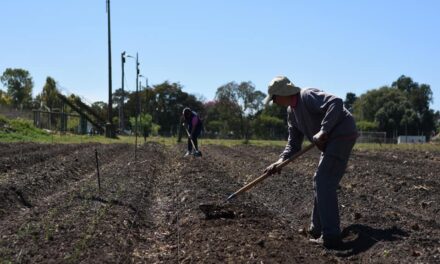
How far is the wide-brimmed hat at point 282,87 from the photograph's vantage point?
6.51 m

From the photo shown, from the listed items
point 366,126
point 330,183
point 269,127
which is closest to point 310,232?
point 330,183

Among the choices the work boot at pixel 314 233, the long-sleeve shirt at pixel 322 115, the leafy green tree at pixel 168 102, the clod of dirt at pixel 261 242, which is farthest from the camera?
the leafy green tree at pixel 168 102

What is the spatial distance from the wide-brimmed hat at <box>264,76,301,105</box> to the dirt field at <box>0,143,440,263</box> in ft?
5.21

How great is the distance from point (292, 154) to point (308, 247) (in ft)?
4.02

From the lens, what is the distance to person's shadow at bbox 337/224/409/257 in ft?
20.4

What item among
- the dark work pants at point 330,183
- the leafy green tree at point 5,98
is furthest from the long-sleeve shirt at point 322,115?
the leafy green tree at point 5,98

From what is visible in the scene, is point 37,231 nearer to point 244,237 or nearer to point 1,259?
point 1,259

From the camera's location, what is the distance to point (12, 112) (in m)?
45.6

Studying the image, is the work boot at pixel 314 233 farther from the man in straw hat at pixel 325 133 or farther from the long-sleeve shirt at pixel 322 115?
the long-sleeve shirt at pixel 322 115

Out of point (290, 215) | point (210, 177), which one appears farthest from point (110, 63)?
point (290, 215)

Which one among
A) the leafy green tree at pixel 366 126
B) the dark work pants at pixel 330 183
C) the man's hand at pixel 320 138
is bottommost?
the dark work pants at pixel 330 183

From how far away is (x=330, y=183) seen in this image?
21.1ft

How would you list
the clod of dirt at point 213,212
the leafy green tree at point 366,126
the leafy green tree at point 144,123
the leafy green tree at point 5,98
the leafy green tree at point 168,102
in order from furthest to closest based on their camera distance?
the leafy green tree at point 168,102
the leafy green tree at point 366,126
the leafy green tree at point 5,98
the leafy green tree at point 144,123
the clod of dirt at point 213,212

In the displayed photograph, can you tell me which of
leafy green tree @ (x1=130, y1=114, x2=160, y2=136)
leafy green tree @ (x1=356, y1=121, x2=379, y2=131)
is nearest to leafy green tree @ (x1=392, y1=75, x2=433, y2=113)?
leafy green tree @ (x1=356, y1=121, x2=379, y2=131)
